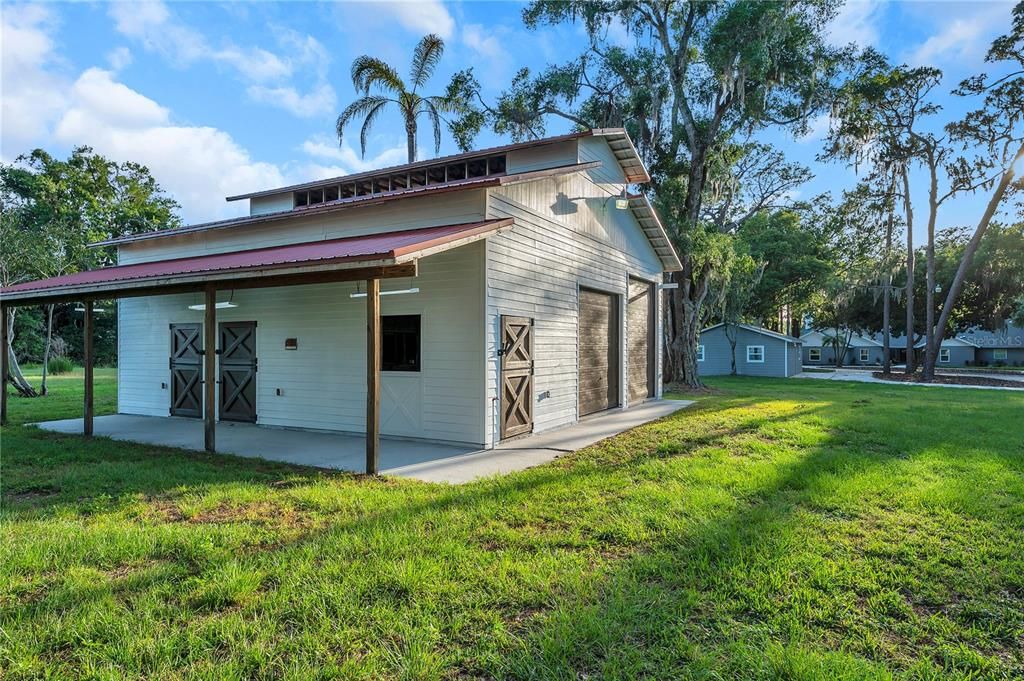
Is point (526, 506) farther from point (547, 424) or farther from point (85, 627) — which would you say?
point (547, 424)

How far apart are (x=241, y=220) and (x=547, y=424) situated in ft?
22.3

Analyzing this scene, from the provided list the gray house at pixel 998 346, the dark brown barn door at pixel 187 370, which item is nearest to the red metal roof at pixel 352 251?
the dark brown barn door at pixel 187 370

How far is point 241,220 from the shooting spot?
31.1ft

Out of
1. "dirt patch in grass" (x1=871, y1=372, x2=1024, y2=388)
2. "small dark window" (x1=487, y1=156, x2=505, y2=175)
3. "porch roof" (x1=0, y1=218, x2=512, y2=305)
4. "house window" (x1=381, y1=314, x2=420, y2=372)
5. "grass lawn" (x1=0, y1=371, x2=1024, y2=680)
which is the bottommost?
"dirt patch in grass" (x1=871, y1=372, x2=1024, y2=388)

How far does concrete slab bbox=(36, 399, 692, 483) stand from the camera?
247 inches

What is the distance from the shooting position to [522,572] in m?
3.33

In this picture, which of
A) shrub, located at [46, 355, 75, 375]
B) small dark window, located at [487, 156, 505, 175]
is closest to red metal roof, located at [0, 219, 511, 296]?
small dark window, located at [487, 156, 505, 175]

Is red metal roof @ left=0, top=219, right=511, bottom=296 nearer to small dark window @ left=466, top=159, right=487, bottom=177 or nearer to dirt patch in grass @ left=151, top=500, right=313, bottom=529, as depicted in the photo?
dirt patch in grass @ left=151, top=500, right=313, bottom=529

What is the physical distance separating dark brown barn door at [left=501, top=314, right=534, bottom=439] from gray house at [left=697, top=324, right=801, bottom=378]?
69.1 ft

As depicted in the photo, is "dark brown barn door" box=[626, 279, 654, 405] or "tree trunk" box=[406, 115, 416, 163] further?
"tree trunk" box=[406, 115, 416, 163]

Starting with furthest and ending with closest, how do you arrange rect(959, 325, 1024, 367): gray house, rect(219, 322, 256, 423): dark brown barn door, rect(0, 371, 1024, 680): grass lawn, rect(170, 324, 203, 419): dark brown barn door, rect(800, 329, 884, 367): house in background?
rect(800, 329, 884, 367): house in background
rect(959, 325, 1024, 367): gray house
rect(170, 324, 203, 419): dark brown barn door
rect(219, 322, 256, 423): dark brown barn door
rect(0, 371, 1024, 680): grass lawn

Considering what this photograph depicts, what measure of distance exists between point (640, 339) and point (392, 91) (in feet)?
40.4

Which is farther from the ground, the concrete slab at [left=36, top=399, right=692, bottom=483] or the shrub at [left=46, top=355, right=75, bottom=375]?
the shrub at [left=46, top=355, right=75, bottom=375]

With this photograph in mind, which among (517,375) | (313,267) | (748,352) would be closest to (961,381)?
(748,352)
